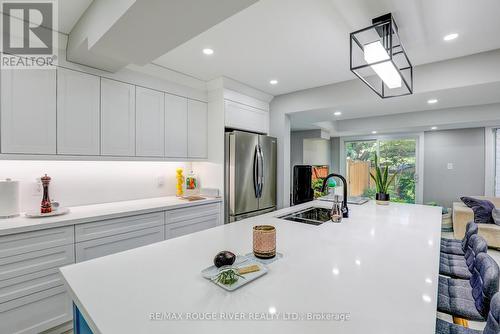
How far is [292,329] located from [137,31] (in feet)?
6.05

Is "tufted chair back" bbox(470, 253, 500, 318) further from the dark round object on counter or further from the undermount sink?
the dark round object on counter

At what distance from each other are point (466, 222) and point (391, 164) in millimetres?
2237

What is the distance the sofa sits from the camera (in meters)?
3.66

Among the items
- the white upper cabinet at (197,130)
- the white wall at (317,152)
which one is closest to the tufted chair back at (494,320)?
the white upper cabinet at (197,130)

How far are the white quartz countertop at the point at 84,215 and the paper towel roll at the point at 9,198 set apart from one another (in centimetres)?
7

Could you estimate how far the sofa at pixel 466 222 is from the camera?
366 centimetres

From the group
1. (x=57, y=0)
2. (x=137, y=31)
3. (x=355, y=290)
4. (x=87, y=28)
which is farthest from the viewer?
(x=87, y=28)

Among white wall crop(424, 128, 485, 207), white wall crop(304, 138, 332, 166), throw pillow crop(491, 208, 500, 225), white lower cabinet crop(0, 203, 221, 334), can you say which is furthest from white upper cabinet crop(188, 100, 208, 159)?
white wall crop(424, 128, 485, 207)

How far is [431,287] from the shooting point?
0.93 meters

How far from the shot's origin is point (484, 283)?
3.52 ft

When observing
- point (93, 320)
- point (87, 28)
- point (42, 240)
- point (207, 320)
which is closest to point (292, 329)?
point (207, 320)

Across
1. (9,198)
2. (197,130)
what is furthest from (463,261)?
(9,198)

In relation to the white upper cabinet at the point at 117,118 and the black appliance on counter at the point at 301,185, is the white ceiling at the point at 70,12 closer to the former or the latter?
the white upper cabinet at the point at 117,118

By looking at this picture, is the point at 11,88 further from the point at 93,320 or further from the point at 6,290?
the point at 93,320
